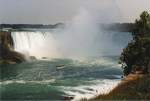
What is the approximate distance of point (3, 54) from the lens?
6122 centimetres

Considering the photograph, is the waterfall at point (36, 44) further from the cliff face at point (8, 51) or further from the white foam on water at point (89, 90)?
the white foam on water at point (89, 90)

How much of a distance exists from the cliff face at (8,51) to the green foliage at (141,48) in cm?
2997

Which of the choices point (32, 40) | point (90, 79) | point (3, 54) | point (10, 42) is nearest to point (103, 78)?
point (90, 79)

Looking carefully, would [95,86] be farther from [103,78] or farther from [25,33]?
[25,33]

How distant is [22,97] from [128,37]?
79103 millimetres

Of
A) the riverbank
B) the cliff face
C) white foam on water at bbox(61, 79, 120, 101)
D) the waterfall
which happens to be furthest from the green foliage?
the waterfall

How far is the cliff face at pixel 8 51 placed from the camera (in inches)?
2366

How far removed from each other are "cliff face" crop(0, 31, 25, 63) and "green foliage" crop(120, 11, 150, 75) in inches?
1180

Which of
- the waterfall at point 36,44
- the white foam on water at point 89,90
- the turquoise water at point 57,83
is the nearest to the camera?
the white foam on water at point 89,90

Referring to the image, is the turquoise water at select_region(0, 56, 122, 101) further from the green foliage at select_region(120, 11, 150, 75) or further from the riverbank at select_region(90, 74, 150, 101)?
the riverbank at select_region(90, 74, 150, 101)

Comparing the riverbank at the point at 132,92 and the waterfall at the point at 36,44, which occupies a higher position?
the waterfall at the point at 36,44

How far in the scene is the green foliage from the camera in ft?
103

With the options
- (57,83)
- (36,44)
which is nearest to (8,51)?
(36,44)

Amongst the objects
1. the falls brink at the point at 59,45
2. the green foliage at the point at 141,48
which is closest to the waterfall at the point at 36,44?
the falls brink at the point at 59,45
